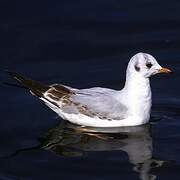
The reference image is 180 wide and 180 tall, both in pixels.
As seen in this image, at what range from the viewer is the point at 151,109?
1174cm

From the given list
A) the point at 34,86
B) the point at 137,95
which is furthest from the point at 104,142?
the point at 34,86

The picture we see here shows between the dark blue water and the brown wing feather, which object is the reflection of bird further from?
the brown wing feather

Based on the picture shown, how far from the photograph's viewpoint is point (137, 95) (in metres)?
11.3

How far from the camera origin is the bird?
11.1 meters

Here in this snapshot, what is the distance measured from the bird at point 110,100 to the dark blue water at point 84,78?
0.17m

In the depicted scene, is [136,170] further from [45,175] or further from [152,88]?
[152,88]

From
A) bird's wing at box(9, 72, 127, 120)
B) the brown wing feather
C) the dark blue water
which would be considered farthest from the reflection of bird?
the brown wing feather

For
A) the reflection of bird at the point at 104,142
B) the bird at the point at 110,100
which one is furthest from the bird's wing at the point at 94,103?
the reflection of bird at the point at 104,142

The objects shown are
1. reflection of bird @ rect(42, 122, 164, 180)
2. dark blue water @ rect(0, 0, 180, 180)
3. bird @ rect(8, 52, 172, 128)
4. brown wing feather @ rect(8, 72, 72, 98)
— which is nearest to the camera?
dark blue water @ rect(0, 0, 180, 180)

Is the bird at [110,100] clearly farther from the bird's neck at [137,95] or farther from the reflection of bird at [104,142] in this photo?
the reflection of bird at [104,142]

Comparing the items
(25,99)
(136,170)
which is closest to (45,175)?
(136,170)

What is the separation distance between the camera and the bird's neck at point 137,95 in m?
11.2

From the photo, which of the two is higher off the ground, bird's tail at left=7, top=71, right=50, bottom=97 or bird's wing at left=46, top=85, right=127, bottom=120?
bird's tail at left=7, top=71, right=50, bottom=97

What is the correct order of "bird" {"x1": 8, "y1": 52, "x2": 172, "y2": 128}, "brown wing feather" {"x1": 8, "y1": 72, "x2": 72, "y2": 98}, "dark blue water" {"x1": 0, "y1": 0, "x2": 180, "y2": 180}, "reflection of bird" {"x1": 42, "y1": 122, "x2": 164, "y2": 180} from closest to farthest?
"dark blue water" {"x1": 0, "y1": 0, "x2": 180, "y2": 180} → "reflection of bird" {"x1": 42, "y1": 122, "x2": 164, "y2": 180} → "bird" {"x1": 8, "y1": 52, "x2": 172, "y2": 128} → "brown wing feather" {"x1": 8, "y1": 72, "x2": 72, "y2": 98}
